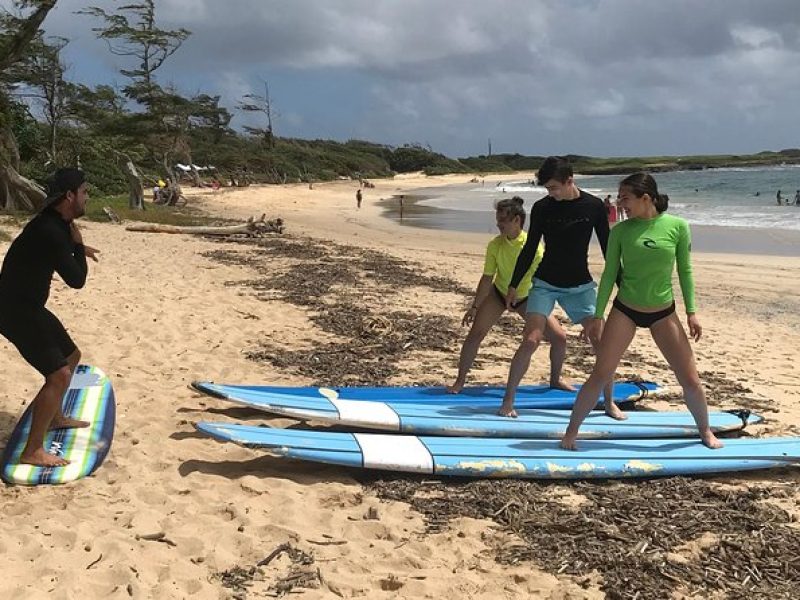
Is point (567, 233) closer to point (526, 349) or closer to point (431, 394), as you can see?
point (526, 349)

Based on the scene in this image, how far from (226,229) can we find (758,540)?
51.8 ft

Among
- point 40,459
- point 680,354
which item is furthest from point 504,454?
A: point 40,459

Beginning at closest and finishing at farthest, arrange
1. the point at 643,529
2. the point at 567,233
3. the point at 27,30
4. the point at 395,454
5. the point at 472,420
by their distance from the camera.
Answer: the point at 643,529, the point at 395,454, the point at 567,233, the point at 472,420, the point at 27,30

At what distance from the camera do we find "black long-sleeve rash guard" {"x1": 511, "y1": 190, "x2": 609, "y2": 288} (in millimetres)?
4727

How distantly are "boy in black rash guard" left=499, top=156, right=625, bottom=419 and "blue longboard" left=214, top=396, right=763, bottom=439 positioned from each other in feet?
0.71

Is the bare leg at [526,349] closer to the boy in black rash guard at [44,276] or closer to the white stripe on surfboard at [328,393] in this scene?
the white stripe on surfboard at [328,393]

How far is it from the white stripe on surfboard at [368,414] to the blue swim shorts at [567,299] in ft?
3.99

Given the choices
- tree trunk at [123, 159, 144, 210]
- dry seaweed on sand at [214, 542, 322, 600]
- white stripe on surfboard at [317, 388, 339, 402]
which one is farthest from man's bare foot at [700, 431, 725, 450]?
tree trunk at [123, 159, 144, 210]

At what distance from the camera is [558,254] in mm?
4801

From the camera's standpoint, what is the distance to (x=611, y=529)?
11.4 feet

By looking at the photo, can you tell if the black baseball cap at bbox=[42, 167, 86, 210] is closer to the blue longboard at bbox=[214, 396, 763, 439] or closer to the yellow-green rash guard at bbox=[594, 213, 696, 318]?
the blue longboard at bbox=[214, 396, 763, 439]

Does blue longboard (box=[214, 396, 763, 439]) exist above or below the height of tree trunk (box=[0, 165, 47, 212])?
below

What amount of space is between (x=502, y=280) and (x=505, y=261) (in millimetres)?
144

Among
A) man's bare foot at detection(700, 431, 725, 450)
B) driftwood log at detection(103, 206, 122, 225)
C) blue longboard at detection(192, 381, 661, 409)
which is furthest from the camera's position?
driftwood log at detection(103, 206, 122, 225)
